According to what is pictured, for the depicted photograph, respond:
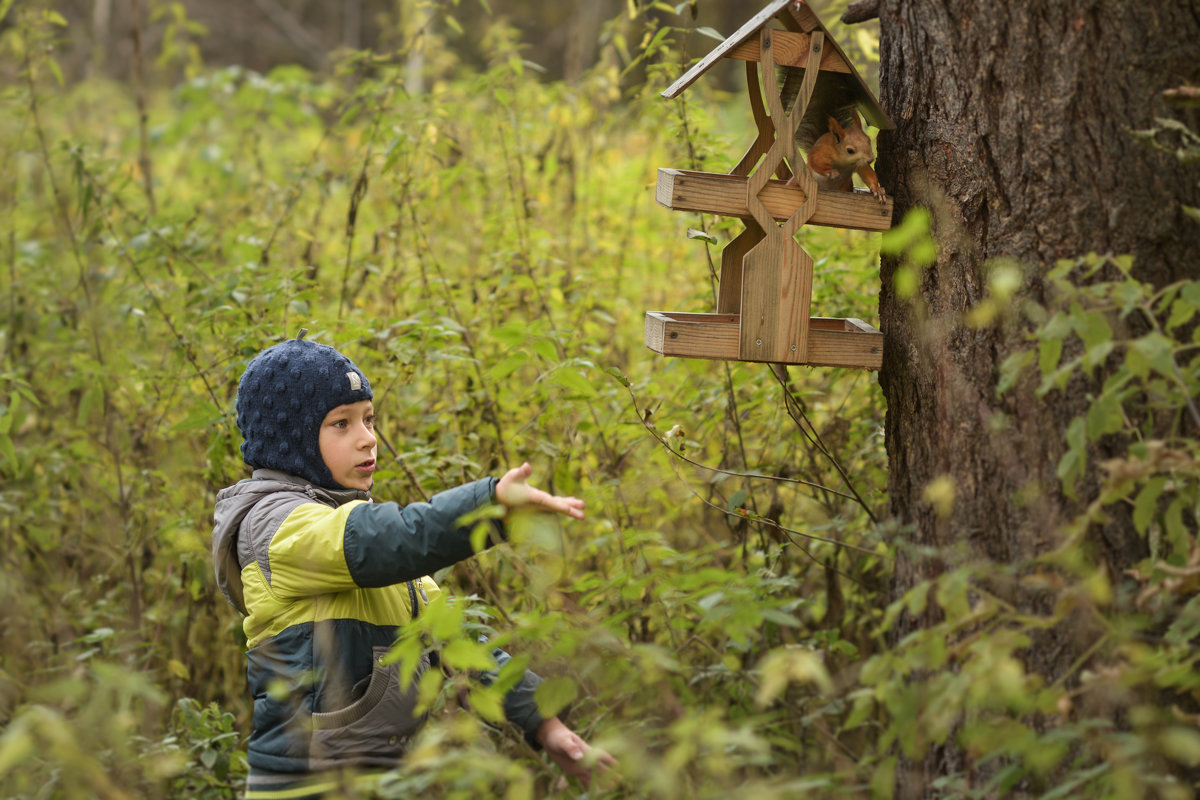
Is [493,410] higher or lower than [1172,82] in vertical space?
lower

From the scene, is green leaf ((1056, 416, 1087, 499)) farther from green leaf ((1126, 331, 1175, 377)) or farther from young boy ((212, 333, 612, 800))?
young boy ((212, 333, 612, 800))

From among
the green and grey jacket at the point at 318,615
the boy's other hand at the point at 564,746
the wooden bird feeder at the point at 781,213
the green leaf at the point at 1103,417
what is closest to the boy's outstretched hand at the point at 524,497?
the green and grey jacket at the point at 318,615

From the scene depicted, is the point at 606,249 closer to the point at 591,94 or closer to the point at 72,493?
the point at 591,94

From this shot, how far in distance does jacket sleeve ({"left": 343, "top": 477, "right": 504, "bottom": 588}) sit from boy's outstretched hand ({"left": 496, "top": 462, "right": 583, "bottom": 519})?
0.04 meters

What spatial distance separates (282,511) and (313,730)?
1.33 feet

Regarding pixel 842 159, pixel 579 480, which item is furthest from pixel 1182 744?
pixel 579 480

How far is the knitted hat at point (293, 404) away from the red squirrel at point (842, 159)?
99 cm

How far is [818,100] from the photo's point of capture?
2195 millimetres

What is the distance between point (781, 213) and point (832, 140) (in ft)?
0.62

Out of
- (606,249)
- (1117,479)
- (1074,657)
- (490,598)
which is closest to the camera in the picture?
(1117,479)

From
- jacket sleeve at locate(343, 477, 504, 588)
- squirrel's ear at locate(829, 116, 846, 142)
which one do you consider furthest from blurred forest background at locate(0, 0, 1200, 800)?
squirrel's ear at locate(829, 116, 846, 142)

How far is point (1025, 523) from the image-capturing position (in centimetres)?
185

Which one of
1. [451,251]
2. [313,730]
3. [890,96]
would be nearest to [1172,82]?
[890,96]

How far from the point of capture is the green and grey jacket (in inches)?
71.9
